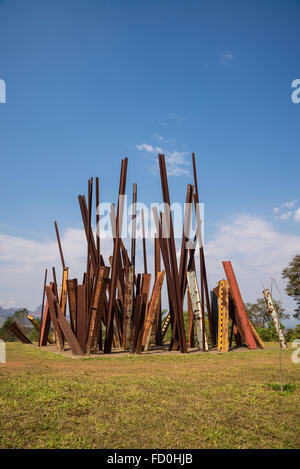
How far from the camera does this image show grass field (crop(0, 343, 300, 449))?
11.0ft

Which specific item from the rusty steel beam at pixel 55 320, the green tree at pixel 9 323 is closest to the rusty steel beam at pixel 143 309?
the rusty steel beam at pixel 55 320

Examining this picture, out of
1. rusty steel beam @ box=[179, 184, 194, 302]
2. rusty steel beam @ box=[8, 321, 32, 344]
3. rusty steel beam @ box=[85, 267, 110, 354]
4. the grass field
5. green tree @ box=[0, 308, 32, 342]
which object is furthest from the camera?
green tree @ box=[0, 308, 32, 342]

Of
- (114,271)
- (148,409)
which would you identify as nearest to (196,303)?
(114,271)

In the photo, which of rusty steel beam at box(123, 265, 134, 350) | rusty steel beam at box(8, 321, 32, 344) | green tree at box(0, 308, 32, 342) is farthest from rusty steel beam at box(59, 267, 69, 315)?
green tree at box(0, 308, 32, 342)

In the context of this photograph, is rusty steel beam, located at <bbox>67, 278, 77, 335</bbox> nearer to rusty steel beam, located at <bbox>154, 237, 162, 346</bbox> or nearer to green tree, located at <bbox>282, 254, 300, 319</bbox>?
rusty steel beam, located at <bbox>154, 237, 162, 346</bbox>

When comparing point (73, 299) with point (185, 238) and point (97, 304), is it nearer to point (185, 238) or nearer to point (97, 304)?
point (97, 304)

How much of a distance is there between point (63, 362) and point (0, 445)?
5.25 metres

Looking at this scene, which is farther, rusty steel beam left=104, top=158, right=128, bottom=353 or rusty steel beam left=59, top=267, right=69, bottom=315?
rusty steel beam left=59, top=267, right=69, bottom=315

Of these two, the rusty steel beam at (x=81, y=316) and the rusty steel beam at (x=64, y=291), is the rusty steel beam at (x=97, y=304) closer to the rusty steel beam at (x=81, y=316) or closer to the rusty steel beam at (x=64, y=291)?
the rusty steel beam at (x=81, y=316)

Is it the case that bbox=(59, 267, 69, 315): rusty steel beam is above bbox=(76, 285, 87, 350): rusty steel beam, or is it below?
above

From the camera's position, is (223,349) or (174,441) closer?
(174,441)
